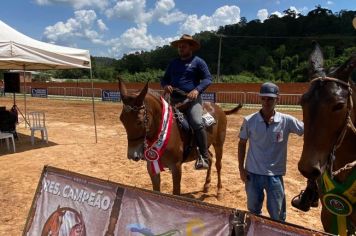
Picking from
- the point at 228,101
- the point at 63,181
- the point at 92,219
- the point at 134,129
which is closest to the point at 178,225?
the point at 92,219

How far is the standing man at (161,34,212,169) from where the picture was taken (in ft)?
19.9

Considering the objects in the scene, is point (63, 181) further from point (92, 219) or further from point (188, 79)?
point (188, 79)

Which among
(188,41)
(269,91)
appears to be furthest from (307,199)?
(188,41)

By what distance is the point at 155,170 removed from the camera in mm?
5676

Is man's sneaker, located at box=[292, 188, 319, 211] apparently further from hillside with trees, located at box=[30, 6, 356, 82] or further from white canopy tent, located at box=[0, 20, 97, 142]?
hillside with trees, located at box=[30, 6, 356, 82]

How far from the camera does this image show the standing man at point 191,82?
6059mm

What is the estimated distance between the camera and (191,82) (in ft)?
20.1

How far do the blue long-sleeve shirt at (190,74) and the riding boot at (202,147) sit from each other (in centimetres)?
67

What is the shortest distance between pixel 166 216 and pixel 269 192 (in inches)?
58.4

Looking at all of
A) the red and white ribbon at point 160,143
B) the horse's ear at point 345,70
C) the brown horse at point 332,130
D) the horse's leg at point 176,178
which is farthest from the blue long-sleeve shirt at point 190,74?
the horse's ear at point 345,70

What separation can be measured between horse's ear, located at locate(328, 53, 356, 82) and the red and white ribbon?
313 centimetres

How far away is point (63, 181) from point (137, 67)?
8956 centimetres

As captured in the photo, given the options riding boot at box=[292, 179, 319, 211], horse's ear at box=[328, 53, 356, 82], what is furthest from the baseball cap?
horse's ear at box=[328, 53, 356, 82]

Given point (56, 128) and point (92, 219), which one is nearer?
point (92, 219)
